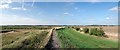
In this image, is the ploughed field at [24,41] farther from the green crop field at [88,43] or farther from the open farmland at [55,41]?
the green crop field at [88,43]

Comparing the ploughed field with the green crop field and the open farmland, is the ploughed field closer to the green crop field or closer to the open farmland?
the open farmland

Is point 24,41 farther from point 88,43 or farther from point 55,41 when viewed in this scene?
point 88,43

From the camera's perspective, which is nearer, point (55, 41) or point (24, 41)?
point (24, 41)

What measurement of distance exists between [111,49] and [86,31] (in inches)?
1156

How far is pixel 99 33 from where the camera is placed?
113 feet

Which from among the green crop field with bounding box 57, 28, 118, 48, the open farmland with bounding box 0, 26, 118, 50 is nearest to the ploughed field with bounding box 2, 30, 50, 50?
the open farmland with bounding box 0, 26, 118, 50

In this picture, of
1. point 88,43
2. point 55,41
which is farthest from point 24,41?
point 88,43

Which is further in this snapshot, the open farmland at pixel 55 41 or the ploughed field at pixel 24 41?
A: the open farmland at pixel 55 41

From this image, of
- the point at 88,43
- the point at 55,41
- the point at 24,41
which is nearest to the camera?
the point at 88,43

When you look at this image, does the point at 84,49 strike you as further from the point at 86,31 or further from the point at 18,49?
the point at 86,31

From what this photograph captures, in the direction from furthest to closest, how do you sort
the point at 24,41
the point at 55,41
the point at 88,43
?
the point at 55,41 < the point at 24,41 < the point at 88,43

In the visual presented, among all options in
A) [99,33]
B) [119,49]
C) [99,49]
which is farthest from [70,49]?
[99,33]

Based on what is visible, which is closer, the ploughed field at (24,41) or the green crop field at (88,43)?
the ploughed field at (24,41)

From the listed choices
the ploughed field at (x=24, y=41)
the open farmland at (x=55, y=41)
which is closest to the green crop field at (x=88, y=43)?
the open farmland at (x=55, y=41)
